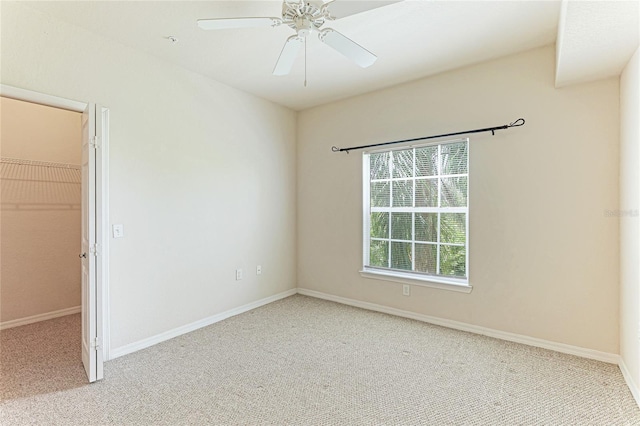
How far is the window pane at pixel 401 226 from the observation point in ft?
12.1

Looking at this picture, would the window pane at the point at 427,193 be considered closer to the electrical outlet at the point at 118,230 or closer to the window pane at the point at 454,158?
the window pane at the point at 454,158

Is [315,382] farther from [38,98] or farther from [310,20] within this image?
[38,98]

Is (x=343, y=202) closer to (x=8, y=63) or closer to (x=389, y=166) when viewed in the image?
(x=389, y=166)

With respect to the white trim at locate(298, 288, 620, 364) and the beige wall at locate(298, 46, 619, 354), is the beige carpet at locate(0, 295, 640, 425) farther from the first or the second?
the beige wall at locate(298, 46, 619, 354)

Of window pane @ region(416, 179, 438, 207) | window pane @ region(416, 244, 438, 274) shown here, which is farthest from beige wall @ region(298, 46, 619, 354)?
window pane @ region(416, 179, 438, 207)

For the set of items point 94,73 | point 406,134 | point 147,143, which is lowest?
point 147,143

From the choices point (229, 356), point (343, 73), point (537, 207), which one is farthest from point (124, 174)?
point (537, 207)

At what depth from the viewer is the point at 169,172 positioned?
3.15 metres

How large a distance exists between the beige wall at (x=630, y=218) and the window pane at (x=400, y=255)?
1772 mm

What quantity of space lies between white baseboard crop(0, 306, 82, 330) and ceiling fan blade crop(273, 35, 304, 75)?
147 inches

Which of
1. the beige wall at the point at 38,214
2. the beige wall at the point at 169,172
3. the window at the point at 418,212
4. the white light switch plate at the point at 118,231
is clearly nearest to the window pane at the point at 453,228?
the window at the point at 418,212

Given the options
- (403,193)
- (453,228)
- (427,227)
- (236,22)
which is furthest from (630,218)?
(236,22)

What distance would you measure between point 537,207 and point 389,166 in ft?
5.05

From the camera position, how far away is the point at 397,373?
2.43 m
